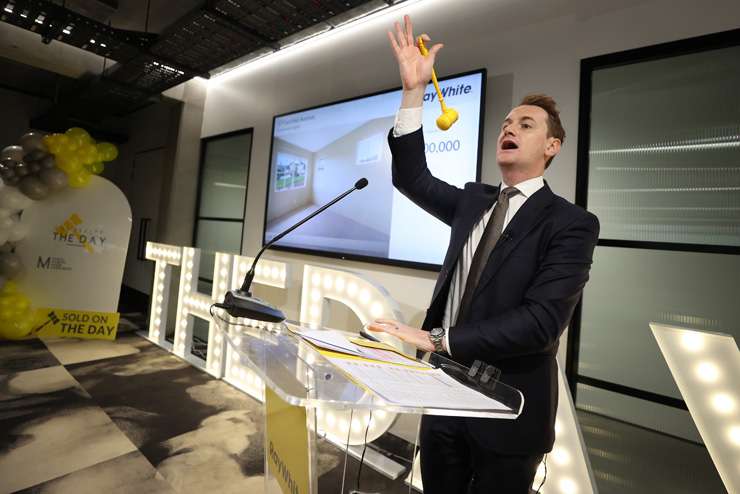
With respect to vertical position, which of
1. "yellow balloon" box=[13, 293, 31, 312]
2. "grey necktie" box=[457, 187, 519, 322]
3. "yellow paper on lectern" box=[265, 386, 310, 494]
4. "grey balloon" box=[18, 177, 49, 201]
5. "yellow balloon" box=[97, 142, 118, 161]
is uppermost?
"yellow balloon" box=[97, 142, 118, 161]

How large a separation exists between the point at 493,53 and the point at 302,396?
2.41 m

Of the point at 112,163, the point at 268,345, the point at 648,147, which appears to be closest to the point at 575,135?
the point at 648,147

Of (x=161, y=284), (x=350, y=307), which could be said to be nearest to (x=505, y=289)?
(x=350, y=307)

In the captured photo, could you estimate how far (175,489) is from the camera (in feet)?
6.08

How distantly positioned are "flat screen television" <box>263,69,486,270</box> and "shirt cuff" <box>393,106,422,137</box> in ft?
3.83

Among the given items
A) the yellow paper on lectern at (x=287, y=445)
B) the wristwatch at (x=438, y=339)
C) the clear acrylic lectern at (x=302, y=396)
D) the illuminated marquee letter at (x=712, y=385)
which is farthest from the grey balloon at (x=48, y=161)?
the illuminated marquee letter at (x=712, y=385)

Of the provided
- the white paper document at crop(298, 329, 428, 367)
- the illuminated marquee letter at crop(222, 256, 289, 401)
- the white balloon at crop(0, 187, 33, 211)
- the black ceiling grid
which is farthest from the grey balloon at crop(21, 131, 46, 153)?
the white paper document at crop(298, 329, 428, 367)

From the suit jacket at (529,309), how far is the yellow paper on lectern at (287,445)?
1.21ft

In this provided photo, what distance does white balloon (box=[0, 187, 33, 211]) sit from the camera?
3.61 meters

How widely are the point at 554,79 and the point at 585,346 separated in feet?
4.62

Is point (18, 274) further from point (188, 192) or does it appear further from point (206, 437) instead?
point (206, 437)

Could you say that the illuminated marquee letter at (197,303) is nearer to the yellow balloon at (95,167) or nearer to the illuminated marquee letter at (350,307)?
the illuminated marquee letter at (350,307)

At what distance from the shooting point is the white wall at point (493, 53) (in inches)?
74.4

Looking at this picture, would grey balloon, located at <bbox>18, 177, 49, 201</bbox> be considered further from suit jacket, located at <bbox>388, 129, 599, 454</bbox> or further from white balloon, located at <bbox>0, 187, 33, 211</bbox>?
suit jacket, located at <bbox>388, 129, 599, 454</bbox>
